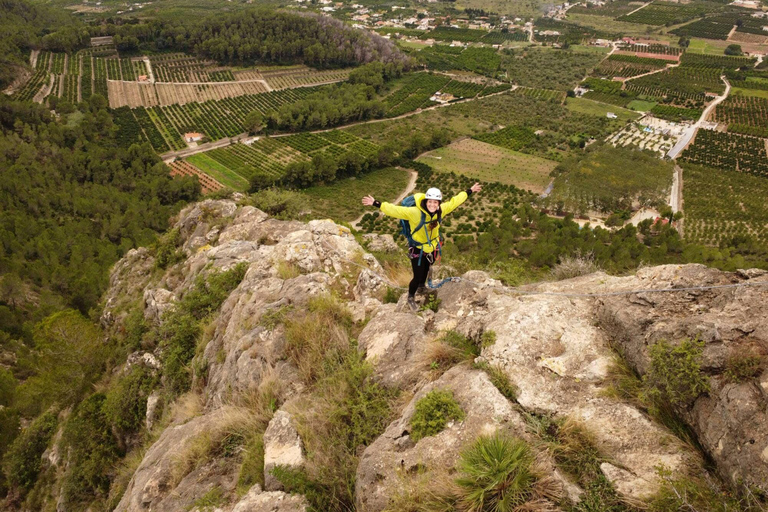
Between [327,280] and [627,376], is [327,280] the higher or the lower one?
the lower one

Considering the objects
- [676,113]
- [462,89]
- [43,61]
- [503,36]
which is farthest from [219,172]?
[503,36]

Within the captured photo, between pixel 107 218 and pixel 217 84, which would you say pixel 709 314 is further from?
pixel 217 84

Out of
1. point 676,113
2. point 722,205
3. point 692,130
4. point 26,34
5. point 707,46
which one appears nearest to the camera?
point 722,205

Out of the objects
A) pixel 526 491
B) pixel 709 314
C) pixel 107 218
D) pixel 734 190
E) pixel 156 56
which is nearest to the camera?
pixel 526 491

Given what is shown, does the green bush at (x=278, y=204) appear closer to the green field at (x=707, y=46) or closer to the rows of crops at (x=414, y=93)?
the rows of crops at (x=414, y=93)

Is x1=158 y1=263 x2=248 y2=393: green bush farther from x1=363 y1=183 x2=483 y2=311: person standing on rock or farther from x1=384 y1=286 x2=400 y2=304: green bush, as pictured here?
x1=363 y1=183 x2=483 y2=311: person standing on rock

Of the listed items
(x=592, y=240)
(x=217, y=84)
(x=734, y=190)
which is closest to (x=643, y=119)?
(x=734, y=190)

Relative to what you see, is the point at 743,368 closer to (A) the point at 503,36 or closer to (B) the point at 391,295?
(B) the point at 391,295

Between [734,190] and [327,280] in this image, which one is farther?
[734,190]
